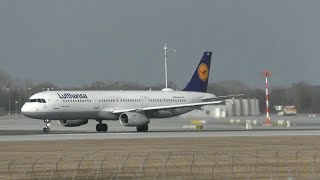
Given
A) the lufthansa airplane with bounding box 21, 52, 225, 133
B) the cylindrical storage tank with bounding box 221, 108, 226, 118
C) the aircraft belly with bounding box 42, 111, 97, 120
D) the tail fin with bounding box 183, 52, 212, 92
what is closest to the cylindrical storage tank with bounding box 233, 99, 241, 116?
the cylindrical storage tank with bounding box 221, 108, 226, 118

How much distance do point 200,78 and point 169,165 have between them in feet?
173

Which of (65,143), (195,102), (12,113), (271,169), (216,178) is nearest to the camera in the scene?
(216,178)

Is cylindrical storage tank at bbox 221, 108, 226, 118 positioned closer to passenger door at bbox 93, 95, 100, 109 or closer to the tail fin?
the tail fin

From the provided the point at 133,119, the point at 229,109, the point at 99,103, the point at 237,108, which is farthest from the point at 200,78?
the point at 99,103

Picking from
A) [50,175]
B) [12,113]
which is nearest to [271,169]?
[50,175]

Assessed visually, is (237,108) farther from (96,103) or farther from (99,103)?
(96,103)

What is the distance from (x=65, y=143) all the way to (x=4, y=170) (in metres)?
21.3

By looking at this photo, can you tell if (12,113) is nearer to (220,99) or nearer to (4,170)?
(220,99)

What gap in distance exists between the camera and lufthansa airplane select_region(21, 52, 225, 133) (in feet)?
238

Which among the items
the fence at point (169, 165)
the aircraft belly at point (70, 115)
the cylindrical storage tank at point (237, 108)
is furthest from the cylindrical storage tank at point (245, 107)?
the fence at point (169, 165)

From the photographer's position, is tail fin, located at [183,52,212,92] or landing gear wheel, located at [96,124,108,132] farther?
tail fin, located at [183,52,212,92]

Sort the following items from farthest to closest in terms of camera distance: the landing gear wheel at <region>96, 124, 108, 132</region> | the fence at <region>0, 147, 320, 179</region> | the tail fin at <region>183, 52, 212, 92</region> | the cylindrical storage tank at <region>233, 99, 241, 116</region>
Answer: the cylindrical storage tank at <region>233, 99, 241, 116</region>, the tail fin at <region>183, 52, 212, 92</region>, the landing gear wheel at <region>96, 124, 108, 132</region>, the fence at <region>0, 147, 320, 179</region>

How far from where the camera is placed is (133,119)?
73.4 m

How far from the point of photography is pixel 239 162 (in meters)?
34.9
